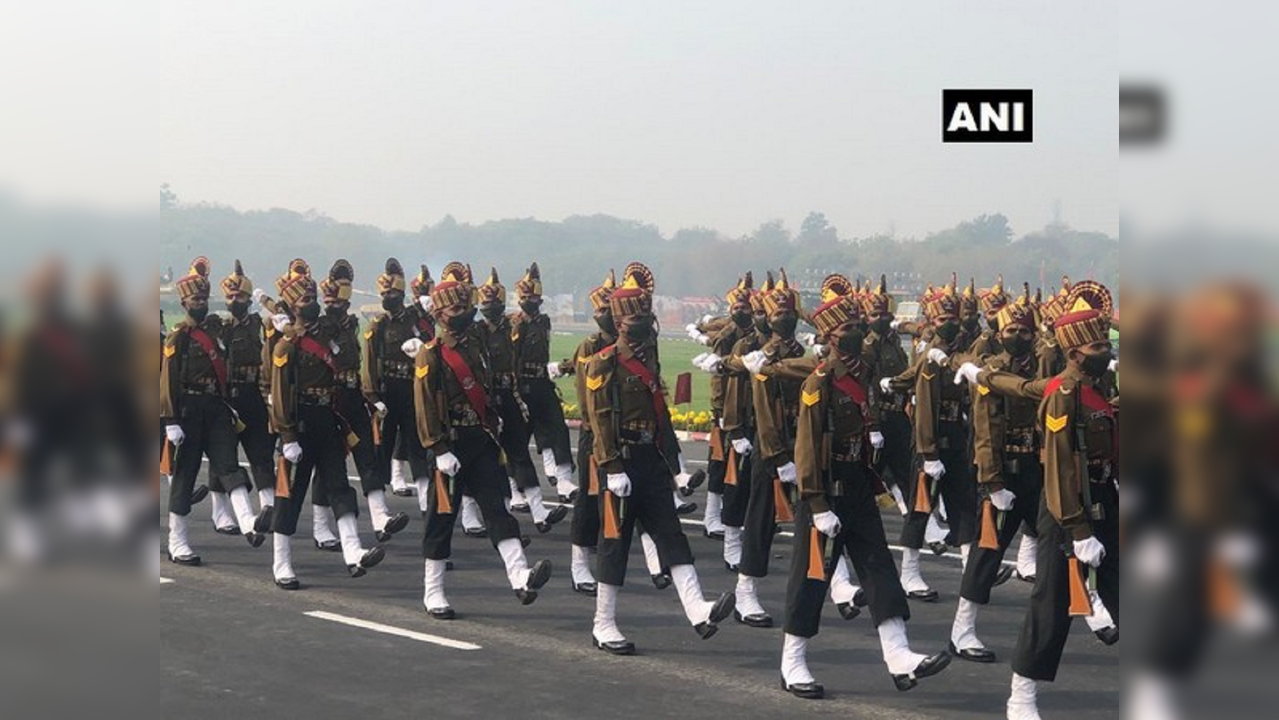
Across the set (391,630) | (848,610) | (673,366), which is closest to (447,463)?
(391,630)

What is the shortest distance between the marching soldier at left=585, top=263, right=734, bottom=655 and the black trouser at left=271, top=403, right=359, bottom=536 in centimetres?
307

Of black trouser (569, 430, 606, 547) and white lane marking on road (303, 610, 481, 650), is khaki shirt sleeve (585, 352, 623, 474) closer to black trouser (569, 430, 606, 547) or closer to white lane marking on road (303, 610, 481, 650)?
black trouser (569, 430, 606, 547)

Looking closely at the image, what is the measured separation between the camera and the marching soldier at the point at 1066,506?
784 centimetres

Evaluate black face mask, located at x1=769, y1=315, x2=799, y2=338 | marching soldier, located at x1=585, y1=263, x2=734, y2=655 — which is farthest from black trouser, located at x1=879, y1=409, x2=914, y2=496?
marching soldier, located at x1=585, y1=263, x2=734, y2=655

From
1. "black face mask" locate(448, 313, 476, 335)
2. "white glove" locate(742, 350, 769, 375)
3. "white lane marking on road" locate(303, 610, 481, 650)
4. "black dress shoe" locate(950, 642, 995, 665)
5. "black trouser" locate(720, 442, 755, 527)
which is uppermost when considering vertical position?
"black face mask" locate(448, 313, 476, 335)

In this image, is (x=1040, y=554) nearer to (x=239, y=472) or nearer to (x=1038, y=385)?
(x=1038, y=385)

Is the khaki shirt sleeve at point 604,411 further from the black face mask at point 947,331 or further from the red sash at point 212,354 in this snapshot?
the red sash at point 212,354

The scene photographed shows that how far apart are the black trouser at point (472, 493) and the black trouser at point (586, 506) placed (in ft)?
1.45

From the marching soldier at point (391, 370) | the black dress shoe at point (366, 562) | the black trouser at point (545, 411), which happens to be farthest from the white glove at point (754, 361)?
the black trouser at point (545, 411)

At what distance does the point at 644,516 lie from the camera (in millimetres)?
10266

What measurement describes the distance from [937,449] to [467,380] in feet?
11.8

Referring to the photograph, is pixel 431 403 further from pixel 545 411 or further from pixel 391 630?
pixel 545 411

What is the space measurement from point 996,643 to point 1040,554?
2.44 m

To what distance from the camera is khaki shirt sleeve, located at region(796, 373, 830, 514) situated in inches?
352
